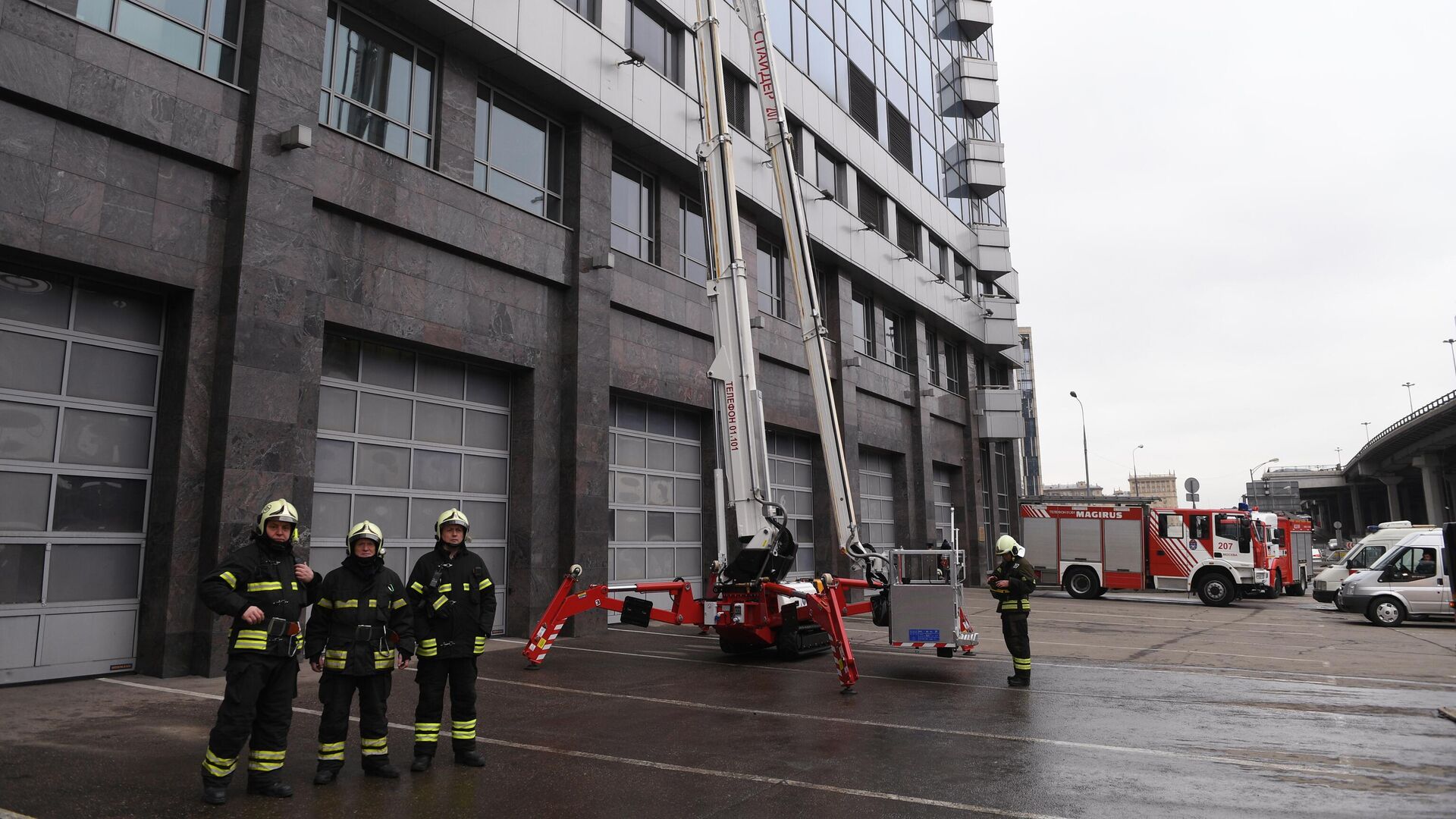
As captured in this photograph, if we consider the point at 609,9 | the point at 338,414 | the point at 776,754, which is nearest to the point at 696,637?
the point at 338,414

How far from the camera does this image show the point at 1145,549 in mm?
27578

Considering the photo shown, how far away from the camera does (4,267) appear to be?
9.43 metres

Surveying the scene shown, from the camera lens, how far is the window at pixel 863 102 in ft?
93.7

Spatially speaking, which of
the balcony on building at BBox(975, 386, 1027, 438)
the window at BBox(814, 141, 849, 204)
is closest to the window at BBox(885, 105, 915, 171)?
the window at BBox(814, 141, 849, 204)

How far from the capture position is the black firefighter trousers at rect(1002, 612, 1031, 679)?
10633 millimetres

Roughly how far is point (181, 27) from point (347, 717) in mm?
9377

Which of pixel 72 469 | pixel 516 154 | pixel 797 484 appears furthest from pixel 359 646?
pixel 797 484

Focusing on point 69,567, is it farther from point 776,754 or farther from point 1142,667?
point 1142,667

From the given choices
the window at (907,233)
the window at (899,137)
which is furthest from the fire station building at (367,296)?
the window at (899,137)

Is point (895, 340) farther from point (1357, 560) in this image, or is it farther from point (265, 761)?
point (265, 761)

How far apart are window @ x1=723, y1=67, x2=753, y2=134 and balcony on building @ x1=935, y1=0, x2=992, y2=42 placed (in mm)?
20616

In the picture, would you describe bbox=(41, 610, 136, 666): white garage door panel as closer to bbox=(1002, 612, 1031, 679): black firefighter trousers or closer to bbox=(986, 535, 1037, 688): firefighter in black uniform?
bbox=(986, 535, 1037, 688): firefighter in black uniform

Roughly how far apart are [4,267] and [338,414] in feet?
14.0

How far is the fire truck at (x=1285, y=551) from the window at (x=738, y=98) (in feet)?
62.4
